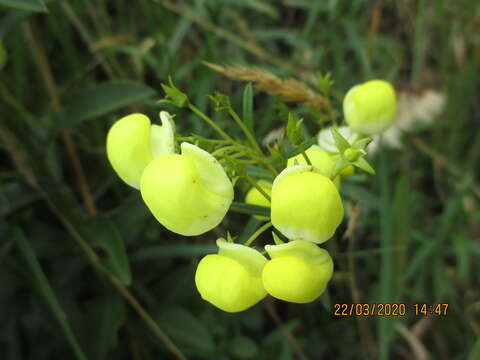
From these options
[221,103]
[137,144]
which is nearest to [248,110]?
[221,103]

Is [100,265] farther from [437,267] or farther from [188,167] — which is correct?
[437,267]

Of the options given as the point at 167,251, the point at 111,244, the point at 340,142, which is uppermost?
the point at 340,142

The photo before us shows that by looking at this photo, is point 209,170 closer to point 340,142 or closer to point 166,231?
point 340,142

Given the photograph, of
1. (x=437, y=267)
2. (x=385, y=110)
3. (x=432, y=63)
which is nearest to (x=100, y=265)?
(x=385, y=110)

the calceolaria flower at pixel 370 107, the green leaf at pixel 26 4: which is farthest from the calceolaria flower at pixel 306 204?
the green leaf at pixel 26 4

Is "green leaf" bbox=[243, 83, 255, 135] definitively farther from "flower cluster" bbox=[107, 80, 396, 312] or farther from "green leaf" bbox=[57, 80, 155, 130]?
"green leaf" bbox=[57, 80, 155, 130]
